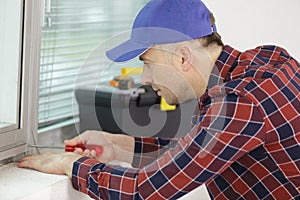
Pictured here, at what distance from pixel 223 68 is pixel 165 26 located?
0.15 metres

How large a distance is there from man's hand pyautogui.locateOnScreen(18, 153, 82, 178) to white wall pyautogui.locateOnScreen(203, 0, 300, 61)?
0.78 meters

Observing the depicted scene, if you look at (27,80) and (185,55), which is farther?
(27,80)

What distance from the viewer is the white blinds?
1479 millimetres

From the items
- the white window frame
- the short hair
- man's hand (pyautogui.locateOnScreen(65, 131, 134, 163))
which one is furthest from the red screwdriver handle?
the short hair

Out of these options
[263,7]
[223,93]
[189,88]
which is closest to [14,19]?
[189,88]

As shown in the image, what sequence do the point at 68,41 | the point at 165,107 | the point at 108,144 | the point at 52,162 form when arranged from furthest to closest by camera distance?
the point at 165,107
the point at 68,41
the point at 108,144
the point at 52,162

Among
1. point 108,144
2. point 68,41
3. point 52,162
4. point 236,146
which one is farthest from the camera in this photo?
point 68,41

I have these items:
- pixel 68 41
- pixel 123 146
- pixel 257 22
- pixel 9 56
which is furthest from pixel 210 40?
pixel 68 41

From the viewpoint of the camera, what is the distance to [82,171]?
113cm

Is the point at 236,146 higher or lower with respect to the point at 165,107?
higher

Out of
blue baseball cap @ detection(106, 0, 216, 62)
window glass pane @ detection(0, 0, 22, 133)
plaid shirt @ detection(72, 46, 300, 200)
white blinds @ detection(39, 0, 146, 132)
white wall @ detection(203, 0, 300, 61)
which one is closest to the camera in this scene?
plaid shirt @ detection(72, 46, 300, 200)

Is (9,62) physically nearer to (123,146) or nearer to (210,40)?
(123,146)

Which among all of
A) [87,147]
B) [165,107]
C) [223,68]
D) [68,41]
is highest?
[223,68]

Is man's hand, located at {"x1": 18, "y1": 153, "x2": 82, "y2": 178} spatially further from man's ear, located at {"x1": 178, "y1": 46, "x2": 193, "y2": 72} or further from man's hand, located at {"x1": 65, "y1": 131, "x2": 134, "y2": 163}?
man's ear, located at {"x1": 178, "y1": 46, "x2": 193, "y2": 72}
